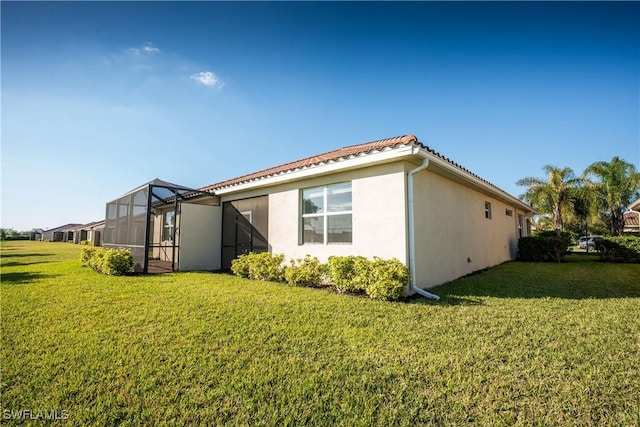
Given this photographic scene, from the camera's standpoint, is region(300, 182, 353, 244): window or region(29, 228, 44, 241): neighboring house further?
region(29, 228, 44, 241): neighboring house

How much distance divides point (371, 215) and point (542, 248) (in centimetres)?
1299

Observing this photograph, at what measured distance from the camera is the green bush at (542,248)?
1411 centimetres

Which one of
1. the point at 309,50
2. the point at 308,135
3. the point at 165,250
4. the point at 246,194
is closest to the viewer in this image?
the point at 309,50

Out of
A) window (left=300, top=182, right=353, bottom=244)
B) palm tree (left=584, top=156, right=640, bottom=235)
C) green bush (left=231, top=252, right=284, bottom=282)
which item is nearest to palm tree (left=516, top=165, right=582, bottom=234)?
palm tree (left=584, top=156, right=640, bottom=235)

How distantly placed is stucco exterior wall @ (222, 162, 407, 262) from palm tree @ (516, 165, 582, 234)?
67.9 ft

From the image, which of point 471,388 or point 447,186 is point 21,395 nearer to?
point 471,388

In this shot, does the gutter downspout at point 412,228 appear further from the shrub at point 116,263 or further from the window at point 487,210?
the shrub at point 116,263

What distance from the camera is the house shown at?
655 cm

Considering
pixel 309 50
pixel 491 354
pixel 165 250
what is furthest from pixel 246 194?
pixel 491 354

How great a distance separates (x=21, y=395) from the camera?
8.58 feet

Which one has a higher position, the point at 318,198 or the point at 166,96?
the point at 166,96

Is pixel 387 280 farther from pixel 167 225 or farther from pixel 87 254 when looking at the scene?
pixel 87 254

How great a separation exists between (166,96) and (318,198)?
5.98 meters

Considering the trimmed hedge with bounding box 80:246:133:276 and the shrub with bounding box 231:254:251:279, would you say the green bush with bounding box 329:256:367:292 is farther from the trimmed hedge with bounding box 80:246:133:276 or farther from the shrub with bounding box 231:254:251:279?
the trimmed hedge with bounding box 80:246:133:276
